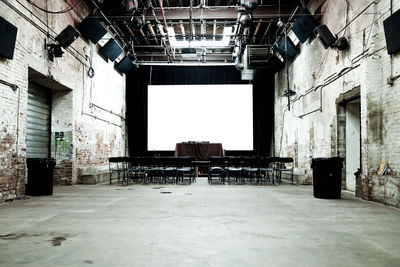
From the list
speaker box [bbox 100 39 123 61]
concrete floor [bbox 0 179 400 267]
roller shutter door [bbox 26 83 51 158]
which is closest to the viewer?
concrete floor [bbox 0 179 400 267]

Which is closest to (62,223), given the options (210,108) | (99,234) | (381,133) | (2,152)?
(99,234)

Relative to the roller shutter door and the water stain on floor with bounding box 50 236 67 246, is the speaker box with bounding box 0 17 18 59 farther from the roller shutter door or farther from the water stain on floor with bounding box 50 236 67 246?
the water stain on floor with bounding box 50 236 67 246

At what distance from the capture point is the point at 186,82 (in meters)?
14.1

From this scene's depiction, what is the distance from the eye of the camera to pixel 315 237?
2.99 m

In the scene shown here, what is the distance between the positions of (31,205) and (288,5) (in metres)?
8.47

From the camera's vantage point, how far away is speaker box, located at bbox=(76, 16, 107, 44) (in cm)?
852

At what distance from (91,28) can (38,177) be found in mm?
4685

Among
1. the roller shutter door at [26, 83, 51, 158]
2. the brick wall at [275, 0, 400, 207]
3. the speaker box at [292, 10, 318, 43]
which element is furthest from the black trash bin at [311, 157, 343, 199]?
the roller shutter door at [26, 83, 51, 158]

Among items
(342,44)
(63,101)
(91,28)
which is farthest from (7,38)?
(342,44)

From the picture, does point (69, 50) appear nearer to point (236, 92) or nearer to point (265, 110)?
point (236, 92)

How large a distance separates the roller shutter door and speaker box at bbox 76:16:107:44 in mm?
1997

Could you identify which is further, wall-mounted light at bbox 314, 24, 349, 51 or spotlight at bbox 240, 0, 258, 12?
spotlight at bbox 240, 0, 258, 12

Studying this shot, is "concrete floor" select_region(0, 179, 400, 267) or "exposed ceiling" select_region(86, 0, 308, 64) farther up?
"exposed ceiling" select_region(86, 0, 308, 64)

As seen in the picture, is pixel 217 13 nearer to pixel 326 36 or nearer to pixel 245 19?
pixel 245 19
